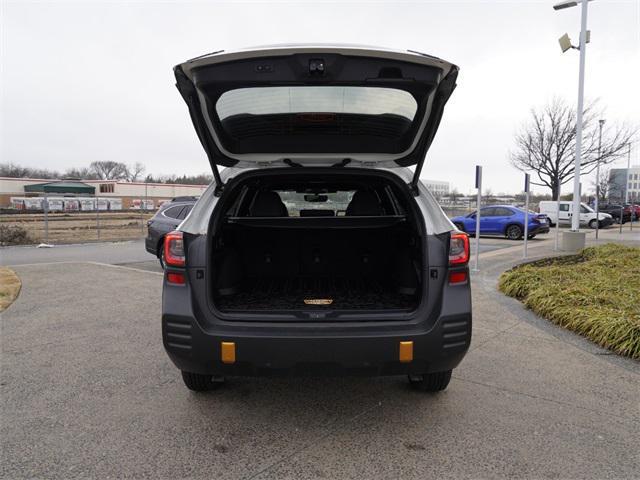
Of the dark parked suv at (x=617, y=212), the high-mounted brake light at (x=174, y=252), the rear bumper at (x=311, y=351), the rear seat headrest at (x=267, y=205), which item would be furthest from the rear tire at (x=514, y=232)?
the dark parked suv at (x=617, y=212)

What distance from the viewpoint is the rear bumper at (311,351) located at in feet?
7.97

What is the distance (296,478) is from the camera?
2.25 meters

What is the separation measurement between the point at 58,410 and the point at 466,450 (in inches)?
104

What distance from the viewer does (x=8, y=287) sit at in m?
6.98

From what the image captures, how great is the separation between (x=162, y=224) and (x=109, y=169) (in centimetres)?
9636

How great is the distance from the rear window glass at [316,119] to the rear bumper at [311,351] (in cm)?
129

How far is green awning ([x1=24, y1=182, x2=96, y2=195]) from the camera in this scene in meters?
55.2

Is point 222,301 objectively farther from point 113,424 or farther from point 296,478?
point 296,478

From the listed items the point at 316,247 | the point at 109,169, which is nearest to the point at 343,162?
the point at 316,247

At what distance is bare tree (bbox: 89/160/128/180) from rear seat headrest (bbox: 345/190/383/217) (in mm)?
101383

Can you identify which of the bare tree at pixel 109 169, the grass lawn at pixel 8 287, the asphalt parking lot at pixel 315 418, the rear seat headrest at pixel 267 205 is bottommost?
the asphalt parking lot at pixel 315 418

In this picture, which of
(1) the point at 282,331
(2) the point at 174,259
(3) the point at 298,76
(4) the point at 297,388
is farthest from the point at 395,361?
(3) the point at 298,76

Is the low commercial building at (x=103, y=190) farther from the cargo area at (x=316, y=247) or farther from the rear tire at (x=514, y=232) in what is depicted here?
the cargo area at (x=316, y=247)

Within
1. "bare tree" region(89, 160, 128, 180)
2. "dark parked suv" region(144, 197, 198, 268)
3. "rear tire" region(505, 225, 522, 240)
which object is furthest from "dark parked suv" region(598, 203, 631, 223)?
"bare tree" region(89, 160, 128, 180)
